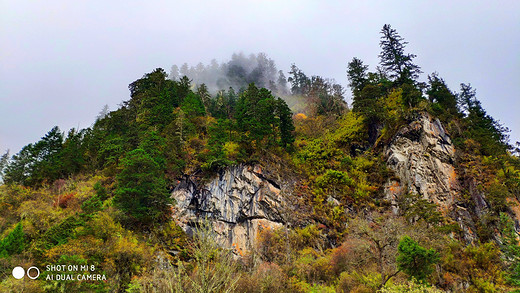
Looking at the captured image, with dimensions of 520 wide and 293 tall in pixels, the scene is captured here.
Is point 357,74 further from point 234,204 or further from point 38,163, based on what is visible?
point 38,163

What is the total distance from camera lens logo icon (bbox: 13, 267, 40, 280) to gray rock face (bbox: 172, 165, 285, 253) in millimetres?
11475

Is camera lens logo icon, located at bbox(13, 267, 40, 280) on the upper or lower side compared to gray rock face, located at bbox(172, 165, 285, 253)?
lower

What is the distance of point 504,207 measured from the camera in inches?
928

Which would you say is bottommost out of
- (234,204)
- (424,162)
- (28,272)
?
(28,272)

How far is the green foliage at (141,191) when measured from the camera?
23734 mm

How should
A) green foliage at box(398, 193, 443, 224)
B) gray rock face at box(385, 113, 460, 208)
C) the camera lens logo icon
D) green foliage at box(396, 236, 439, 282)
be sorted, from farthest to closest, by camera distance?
1. gray rock face at box(385, 113, 460, 208)
2. green foliage at box(398, 193, 443, 224)
3. green foliage at box(396, 236, 439, 282)
4. the camera lens logo icon

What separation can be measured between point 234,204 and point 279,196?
16.1 feet

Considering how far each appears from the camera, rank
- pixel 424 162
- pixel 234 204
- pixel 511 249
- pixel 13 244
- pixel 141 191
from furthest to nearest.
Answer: pixel 424 162, pixel 234 204, pixel 141 191, pixel 511 249, pixel 13 244

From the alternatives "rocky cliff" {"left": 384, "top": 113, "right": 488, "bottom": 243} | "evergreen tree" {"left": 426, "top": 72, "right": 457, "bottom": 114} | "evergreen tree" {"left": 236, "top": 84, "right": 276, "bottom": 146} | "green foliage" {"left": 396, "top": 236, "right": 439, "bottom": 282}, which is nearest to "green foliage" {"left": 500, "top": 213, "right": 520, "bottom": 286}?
"rocky cliff" {"left": 384, "top": 113, "right": 488, "bottom": 243}

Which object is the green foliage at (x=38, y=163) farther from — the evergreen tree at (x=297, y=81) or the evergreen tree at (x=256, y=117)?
the evergreen tree at (x=297, y=81)

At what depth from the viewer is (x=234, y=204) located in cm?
2781

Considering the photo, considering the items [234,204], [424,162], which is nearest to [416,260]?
[424,162]

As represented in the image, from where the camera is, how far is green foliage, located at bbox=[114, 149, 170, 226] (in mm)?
23734

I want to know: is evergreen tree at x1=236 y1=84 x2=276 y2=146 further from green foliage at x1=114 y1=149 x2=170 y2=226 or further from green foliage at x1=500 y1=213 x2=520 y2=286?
green foliage at x1=500 y1=213 x2=520 y2=286
